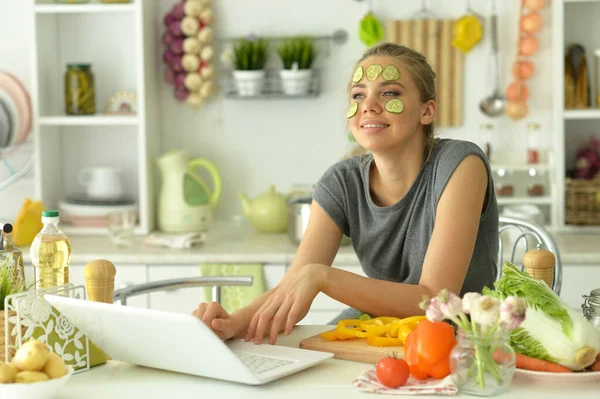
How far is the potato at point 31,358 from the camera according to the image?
1.26 meters

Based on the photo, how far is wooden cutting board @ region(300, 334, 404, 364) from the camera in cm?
148

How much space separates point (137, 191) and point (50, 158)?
384mm

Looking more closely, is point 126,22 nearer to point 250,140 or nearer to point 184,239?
point 250,140

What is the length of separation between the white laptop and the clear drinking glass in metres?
1.68

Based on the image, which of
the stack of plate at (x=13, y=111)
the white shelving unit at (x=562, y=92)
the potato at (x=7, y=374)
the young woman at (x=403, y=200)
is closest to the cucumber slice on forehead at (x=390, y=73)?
the young woman at (x=403, y=200)

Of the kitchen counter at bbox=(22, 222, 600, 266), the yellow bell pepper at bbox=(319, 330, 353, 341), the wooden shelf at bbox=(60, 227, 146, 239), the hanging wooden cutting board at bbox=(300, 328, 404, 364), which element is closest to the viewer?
the hanging wooden cutting board at bbox=(300, 328, 404, 364)

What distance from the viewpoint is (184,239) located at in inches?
123

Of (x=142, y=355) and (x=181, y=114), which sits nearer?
(x=142, y=355)

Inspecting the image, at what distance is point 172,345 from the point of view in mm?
1337

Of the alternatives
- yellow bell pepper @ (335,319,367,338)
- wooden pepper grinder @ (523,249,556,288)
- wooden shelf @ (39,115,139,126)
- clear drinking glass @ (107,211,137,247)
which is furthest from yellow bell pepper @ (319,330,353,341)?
wooden shelf @ (39,115,139,126)

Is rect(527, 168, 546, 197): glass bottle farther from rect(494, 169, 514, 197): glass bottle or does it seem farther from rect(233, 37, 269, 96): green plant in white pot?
rect(233, 37, 269, 96): green plant in white pot

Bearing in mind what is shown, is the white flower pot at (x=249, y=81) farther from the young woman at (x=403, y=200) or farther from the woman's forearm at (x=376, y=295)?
the woman's forearm at (x=376, y=295)

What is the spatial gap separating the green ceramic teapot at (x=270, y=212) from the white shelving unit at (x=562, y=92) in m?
1.05

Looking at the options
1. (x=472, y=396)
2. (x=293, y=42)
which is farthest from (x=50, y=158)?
(x=472, y=396)
